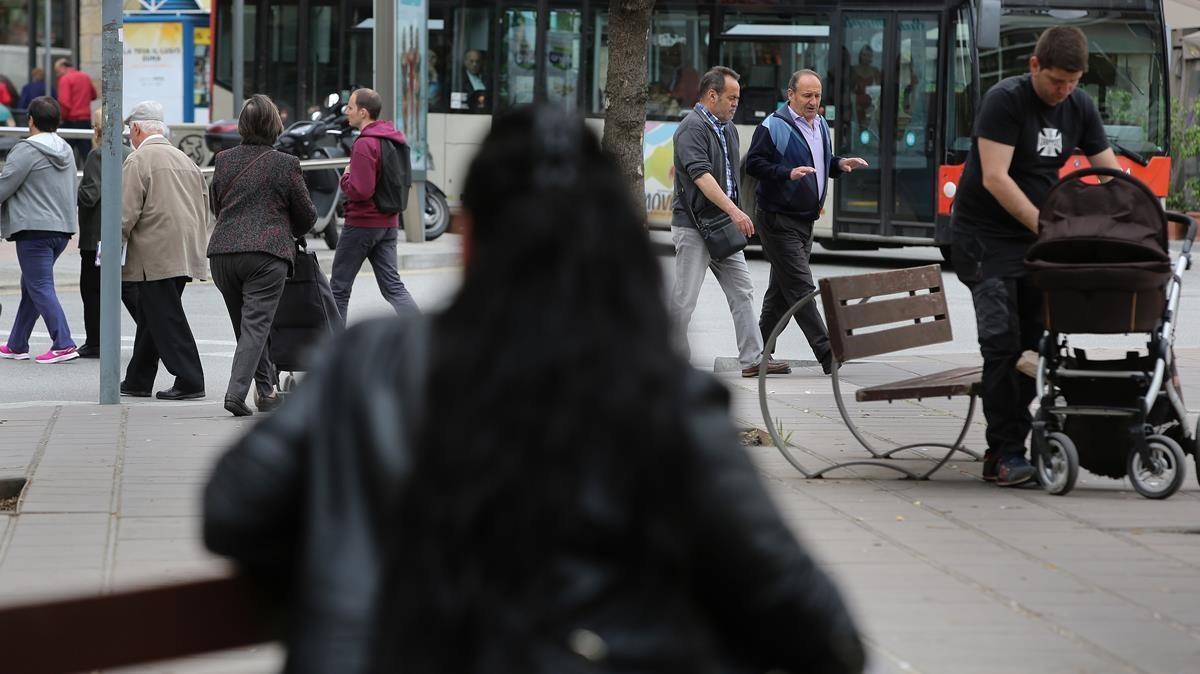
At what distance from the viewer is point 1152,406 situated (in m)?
6.87

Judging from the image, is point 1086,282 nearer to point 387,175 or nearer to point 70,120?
point 387,175

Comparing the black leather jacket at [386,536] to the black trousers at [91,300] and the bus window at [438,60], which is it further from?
the bus window at [438,60]

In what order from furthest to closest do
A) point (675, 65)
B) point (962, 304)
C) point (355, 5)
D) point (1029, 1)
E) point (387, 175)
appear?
point (355, 5)
point (675, 65)
point (1029, 1)
point (962, 304)
point (387, 175)

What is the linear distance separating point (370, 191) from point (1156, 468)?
17.9 feet

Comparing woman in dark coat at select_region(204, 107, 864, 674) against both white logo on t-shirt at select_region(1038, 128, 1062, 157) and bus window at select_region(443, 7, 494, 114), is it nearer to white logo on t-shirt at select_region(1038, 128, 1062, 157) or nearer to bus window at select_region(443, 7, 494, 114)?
white logo on t-shirt at select_region(1038, 128, 1062, 157)

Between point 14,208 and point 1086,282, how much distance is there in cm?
768

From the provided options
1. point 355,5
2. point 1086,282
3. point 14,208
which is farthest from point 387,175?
point 355,5

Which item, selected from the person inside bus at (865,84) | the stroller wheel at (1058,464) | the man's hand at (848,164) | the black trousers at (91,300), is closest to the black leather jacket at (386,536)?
the stroller wheel at (1058,464)

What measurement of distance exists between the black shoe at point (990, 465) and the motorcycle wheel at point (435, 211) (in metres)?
14.7

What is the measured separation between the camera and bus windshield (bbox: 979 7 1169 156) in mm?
18250

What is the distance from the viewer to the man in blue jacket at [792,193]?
10828 mm

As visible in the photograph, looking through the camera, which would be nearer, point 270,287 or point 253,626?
point 253,626

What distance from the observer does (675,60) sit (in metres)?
20.4

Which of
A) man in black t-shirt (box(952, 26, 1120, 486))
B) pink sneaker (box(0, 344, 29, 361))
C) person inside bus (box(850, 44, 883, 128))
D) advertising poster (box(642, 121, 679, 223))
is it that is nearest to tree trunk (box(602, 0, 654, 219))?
man in black t-shirt (box(952, 26, 1120, 486))
